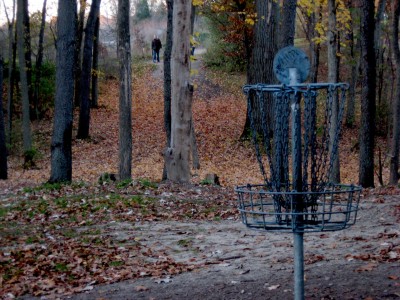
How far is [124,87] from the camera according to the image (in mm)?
16188

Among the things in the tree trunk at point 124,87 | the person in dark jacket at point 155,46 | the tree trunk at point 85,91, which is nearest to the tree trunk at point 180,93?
the tree trunk at point 124,87

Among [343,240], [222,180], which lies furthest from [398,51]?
[343,240]

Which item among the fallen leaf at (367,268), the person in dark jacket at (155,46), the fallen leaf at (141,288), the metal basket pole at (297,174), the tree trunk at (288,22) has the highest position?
the person in dark jacket at (155,46)

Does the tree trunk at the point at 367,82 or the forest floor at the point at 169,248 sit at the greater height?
the tree trunk at the point at 367,82

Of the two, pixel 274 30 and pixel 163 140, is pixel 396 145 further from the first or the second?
A: pixel 163 140

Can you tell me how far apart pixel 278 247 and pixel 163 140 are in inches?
765

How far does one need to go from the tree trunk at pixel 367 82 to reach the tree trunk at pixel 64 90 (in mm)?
7086

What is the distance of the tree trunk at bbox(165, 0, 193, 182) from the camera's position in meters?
13.8

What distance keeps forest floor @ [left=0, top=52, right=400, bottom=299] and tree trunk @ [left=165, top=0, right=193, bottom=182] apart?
778mm

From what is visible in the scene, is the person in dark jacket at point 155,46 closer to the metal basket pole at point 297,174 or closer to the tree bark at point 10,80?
the tree bark at point 10,80

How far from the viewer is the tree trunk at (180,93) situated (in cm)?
1378

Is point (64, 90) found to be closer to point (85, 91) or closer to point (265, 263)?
point (265, 263)

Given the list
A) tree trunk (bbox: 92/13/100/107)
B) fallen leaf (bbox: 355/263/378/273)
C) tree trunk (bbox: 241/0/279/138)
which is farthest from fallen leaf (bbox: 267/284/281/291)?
tree trunk (bbox: 92/13/100/107)

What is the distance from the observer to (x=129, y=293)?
646 centimetres
